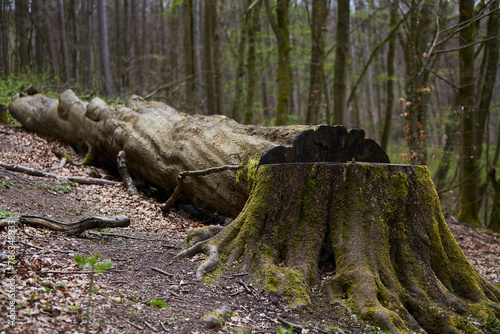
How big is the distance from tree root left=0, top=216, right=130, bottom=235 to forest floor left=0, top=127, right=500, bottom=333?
0.09 m

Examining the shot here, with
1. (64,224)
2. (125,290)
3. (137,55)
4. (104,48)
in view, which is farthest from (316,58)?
(125,290)

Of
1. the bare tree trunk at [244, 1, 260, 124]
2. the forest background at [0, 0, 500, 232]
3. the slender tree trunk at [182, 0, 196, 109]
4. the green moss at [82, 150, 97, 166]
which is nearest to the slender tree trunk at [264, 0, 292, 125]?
the forest background at [0, 0, 500, 232]

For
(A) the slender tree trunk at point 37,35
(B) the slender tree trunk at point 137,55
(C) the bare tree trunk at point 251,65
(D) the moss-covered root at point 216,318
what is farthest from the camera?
(B) the slender tree trunk at point 137,55

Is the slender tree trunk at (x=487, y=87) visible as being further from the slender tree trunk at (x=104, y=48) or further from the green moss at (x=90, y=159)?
the slender tree trunk at (x=104, y=48)

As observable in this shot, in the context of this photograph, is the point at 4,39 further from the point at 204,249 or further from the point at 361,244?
the point at 361,244

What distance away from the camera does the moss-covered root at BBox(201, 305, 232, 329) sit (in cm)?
284

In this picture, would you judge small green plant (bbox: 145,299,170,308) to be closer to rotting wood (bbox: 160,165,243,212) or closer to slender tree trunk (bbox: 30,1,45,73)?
rotting wood (bbox: 160,165,243,212)

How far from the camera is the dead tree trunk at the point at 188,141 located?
5.18 m

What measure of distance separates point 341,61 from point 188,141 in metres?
6.02

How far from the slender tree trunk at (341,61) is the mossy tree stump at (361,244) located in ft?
23.0

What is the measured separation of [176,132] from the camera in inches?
277

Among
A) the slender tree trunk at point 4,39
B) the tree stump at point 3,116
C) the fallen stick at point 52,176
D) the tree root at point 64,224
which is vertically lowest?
the tree root at point 64,224

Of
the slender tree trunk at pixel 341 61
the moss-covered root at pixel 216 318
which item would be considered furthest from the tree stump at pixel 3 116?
the moss-covered root at pixel 216 318

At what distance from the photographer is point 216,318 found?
291 centimetres
